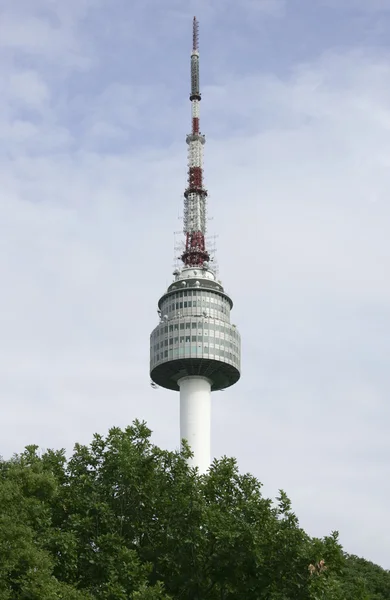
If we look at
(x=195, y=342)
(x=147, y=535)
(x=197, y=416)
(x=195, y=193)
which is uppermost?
(x=195, y=193)

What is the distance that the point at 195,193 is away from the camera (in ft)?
510

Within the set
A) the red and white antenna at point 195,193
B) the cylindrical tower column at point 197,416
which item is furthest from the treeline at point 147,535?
the red and white antenna at point 195,193

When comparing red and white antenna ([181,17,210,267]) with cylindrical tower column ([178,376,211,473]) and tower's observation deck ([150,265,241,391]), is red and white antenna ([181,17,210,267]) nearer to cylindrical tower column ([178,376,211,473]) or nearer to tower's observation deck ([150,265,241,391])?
tower's observation deck ([150,265,241,391])

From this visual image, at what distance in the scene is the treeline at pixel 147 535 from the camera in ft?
137

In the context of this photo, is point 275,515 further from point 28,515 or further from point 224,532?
Answer: point 28,515

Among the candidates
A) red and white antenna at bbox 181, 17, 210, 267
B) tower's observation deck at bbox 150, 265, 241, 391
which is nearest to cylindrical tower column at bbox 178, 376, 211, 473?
tower's observation deck at bbox 150, 265, 241, 391

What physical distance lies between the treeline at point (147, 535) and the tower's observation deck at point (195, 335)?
89011 millimetres

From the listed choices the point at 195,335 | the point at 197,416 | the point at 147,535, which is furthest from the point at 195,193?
the point at 147,535

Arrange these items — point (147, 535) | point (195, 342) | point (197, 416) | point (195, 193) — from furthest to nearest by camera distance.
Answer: point (195, 193), point (195, 342), point (197, 416), point (147, 535)

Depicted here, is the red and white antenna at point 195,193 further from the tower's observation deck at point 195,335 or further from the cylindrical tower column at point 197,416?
the cylindrical tower column at point 197,416

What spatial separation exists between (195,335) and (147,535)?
93169 millimetres

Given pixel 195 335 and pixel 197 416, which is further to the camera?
pixel 195 335

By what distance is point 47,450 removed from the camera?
173 feet

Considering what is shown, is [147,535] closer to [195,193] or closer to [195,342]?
[195,342]
